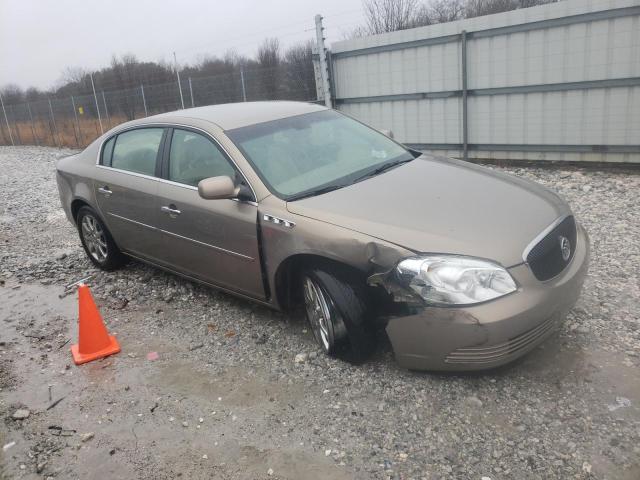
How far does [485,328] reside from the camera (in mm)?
2785

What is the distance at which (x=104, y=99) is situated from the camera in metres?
19.9

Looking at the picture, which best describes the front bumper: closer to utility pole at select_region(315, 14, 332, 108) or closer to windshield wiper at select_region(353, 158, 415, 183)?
windshield wiper at select_region(353, 158, 415, 183)

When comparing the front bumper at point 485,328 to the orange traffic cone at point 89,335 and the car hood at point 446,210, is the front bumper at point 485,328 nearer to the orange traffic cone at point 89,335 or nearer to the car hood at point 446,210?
the car hood at point 446,210

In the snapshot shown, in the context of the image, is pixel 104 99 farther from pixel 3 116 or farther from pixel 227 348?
pixel 227 348

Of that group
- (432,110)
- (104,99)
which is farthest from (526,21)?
(104,99)

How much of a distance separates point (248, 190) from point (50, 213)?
6.65 metres

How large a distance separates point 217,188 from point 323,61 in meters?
7.46

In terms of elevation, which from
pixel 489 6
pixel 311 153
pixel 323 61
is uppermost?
pixel 489 6

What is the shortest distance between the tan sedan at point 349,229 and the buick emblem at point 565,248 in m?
0.01

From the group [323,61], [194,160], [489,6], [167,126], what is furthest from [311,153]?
[489,6]

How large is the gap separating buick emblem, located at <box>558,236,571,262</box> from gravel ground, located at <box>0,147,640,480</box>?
0.62m

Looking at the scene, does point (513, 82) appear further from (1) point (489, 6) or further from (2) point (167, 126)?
(1) point (489, 6)

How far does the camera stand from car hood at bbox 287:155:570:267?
116 inches

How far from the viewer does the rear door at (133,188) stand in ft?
15.0
